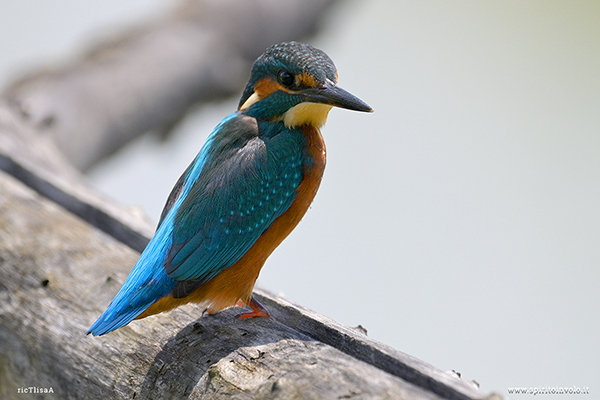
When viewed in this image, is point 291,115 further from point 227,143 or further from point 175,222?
point 175,222

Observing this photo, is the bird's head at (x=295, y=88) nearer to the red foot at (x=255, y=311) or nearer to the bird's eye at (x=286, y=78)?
the bird's eye at (x=286, y=78)

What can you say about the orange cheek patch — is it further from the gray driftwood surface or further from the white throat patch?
the gray driftwood surface

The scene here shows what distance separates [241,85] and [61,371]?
2.66 m

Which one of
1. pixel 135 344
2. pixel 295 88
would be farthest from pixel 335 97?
pixel 135 344

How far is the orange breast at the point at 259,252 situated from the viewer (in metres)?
1.66

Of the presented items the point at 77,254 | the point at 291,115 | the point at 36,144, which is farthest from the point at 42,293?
the point at 36,144

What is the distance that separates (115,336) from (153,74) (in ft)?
7.63

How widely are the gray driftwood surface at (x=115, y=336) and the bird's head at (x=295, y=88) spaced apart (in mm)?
520

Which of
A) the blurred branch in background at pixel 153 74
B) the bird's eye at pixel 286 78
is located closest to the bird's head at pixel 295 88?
the bird's eye at pixel 286 78

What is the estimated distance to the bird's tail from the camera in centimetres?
145

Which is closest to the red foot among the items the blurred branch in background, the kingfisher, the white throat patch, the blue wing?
the kingfisher

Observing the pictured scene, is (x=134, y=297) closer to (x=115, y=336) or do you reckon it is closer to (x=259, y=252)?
(x=115, y=336)

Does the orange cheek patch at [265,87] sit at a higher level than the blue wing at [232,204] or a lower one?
higher

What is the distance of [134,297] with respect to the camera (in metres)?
1.50
